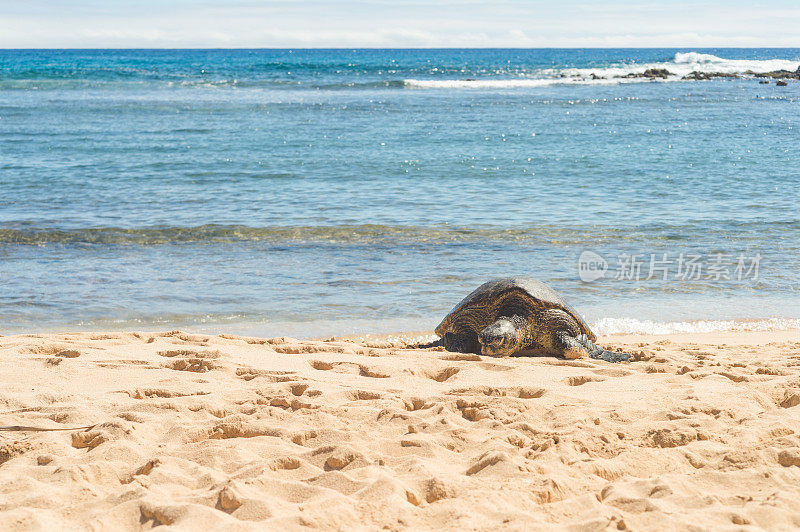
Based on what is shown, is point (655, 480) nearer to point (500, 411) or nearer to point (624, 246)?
point (500, 411)

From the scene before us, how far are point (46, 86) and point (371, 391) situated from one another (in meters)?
39.5

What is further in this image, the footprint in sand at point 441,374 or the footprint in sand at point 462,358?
the footprint in sand at point 462,358

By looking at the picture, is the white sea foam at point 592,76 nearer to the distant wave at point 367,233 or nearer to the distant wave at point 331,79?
the distant wave at point 331,79

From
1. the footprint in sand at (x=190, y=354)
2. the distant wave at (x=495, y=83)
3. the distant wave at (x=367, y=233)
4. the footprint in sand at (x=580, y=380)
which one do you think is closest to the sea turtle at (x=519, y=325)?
the footprint in sand at (x=580, y=380)

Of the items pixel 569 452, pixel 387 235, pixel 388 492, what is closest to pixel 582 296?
pixel 387 235

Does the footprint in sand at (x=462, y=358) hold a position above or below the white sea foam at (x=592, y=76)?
below

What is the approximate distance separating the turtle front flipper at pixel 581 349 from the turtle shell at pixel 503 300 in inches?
5.4

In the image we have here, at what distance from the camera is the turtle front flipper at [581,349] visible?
494cm

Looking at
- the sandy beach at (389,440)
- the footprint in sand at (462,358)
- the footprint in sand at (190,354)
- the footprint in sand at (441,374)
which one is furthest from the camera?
the footprint in sand at (462,358)

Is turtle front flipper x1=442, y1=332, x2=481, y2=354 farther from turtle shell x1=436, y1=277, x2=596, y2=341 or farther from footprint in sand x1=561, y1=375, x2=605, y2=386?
footprint in sand x1=561, y1=375, x2=605, y2=386

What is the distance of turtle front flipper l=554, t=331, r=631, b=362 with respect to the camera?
494 cm

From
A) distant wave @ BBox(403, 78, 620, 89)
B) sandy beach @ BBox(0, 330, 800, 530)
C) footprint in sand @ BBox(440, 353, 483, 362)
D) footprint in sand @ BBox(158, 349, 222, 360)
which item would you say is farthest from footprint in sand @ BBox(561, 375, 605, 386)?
distant wave @ BBox(403, 78, 620, 89)

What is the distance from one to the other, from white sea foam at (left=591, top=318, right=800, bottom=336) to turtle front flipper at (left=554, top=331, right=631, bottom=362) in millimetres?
1051

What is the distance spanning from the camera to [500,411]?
356 cm
